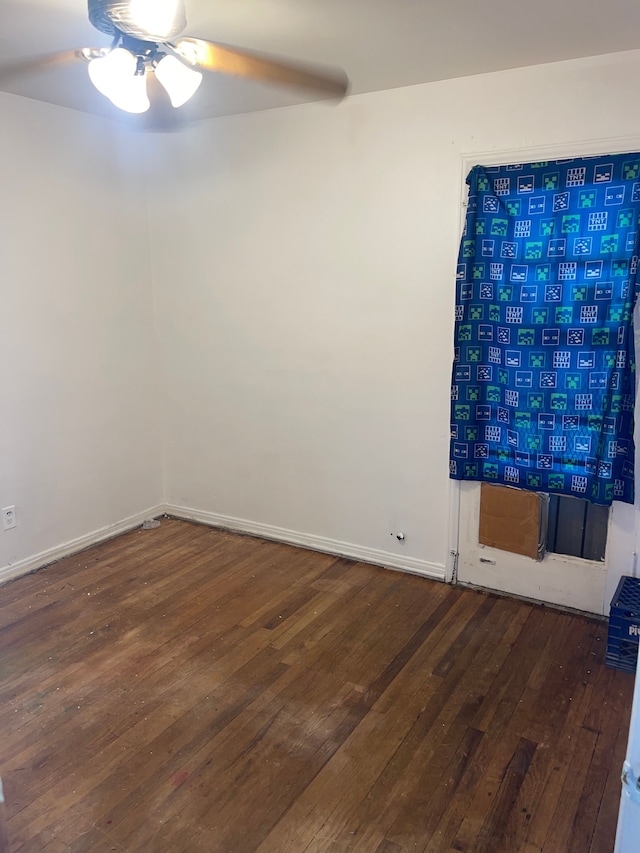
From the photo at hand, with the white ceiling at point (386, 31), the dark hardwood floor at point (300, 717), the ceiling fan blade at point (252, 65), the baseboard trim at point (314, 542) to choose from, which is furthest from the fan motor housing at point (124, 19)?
the baseboard trim at point (314, 542)

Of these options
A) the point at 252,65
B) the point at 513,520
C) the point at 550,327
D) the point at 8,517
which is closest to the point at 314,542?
the point at 513,520

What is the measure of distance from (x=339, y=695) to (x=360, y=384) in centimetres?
165

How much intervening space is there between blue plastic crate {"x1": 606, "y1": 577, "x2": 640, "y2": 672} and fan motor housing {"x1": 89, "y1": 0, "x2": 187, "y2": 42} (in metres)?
2.58

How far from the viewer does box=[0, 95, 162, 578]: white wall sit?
3.31m

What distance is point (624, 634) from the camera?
257 cm

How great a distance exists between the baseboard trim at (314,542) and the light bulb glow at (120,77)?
257 centimetres

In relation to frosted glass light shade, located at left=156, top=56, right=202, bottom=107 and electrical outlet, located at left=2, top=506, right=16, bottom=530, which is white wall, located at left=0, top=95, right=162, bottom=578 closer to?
electrical outlet, located at left=2, top=506, right=16, bottom=530

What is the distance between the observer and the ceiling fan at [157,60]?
63.3 inches

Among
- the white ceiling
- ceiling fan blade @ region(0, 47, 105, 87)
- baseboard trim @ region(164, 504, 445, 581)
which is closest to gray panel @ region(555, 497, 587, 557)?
baseboard trim @ region(164, 504, 445, 581)

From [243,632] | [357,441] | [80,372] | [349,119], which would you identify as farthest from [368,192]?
[243,632]

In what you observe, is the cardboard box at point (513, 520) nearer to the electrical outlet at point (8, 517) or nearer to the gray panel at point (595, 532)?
the gray panel at point (595, 532)

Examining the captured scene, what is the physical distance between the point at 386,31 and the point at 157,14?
1083mm

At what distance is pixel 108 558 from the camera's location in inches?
145

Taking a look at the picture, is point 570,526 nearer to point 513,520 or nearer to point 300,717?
point 513,520
